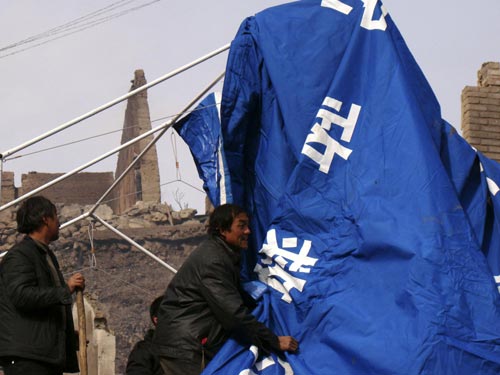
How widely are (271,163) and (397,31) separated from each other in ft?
3.32

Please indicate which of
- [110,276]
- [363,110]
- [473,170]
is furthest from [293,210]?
[110,276]

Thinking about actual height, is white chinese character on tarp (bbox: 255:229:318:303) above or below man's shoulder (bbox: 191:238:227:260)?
below

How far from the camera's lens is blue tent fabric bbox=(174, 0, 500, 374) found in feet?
16.3

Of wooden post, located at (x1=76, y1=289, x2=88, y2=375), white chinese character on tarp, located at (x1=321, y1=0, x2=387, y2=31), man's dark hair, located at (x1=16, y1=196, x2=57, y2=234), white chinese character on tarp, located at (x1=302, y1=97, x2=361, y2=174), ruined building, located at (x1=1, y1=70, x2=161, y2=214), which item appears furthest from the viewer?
ruined building, located at (x1=1, y1=70, x2=161, y2=214)

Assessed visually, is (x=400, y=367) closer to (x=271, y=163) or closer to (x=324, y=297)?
(x=324, y=297)

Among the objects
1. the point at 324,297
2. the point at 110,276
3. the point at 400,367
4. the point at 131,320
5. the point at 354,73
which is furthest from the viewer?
the point at 110,276

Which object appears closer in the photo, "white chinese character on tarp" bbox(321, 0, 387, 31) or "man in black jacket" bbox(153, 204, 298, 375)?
"man in black jacket" bbox(153, 204, 298, 375)

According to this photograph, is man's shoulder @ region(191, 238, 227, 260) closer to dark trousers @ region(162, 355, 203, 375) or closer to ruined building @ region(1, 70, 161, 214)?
dark trousers @ region(162, 355, 203, 375)

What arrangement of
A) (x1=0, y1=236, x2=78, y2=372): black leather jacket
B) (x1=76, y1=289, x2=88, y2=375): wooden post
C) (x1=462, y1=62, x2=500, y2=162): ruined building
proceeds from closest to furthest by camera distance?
(x1=0, y1=236, x2=78, y2=372): black leather jacket, (x1=76, y1=289, x2=88, y2=375): wooden post, (x1=462, y1=62, x2=500, y2=162): ruined building

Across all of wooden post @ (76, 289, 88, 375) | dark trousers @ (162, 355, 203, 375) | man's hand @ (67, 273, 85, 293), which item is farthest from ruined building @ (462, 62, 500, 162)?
man's hand @ (67, 273, 85, 293)

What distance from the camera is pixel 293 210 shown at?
566 cm

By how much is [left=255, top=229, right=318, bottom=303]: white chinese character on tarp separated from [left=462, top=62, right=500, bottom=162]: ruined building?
4554 mm

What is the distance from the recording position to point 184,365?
17.2 feet

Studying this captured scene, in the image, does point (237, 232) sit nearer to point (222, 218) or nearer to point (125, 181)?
point (222, 218)
